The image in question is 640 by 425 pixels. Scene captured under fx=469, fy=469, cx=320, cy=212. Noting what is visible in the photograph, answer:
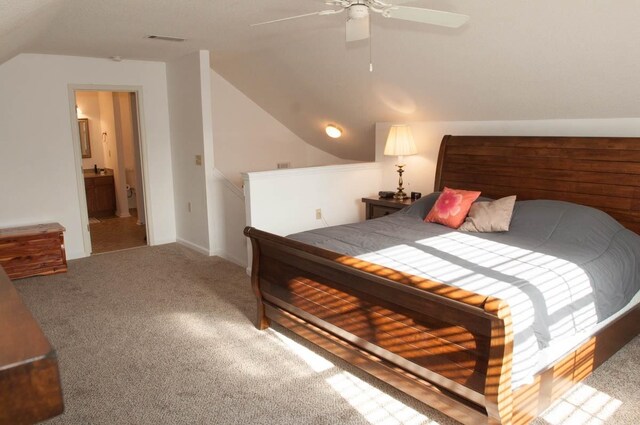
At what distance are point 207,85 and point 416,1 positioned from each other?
2.70 m

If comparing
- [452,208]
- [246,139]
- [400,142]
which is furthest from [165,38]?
[452,208]

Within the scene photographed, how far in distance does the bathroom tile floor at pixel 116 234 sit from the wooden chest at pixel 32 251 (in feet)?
2.76

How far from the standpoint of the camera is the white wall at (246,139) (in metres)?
6.07

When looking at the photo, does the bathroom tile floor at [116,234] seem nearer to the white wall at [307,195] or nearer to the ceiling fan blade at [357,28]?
the white wall at [307,195]

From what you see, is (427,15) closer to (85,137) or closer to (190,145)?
Answer: (190,145)

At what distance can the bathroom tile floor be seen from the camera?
5.82 metres

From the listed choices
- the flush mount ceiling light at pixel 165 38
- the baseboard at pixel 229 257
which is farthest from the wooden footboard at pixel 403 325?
the flush mount ceiling light at pixel 165 38

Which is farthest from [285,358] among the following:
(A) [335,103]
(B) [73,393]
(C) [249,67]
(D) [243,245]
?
(C) [249,67]

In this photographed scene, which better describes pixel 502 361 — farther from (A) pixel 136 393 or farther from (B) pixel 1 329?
(A) pixel 136 393

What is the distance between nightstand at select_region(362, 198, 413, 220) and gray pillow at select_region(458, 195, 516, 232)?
911 millimetres

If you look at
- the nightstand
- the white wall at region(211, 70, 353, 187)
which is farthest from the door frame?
the nightstand

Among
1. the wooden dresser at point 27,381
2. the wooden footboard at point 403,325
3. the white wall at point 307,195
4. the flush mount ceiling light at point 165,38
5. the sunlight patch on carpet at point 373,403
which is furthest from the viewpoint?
the white wall at point 307,195

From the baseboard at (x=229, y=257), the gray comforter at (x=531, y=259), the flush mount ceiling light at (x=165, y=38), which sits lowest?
the baseboard at (x=229, y=257)

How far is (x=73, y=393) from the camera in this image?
2619mm
